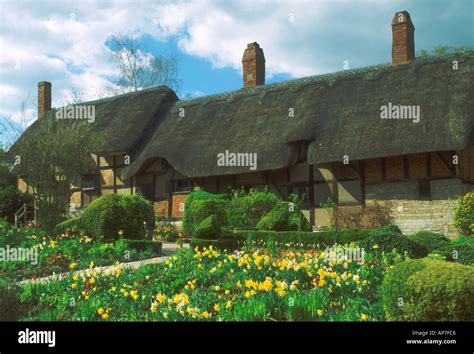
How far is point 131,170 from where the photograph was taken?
25125 millimetres

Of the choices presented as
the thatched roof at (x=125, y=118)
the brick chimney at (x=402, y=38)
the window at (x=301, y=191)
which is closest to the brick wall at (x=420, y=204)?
the window at (x=301, y=191)

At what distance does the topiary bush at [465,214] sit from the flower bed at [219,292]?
9934 millimetres

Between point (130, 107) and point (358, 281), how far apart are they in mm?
23748

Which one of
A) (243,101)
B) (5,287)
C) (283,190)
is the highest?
(243,101)

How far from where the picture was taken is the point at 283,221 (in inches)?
676

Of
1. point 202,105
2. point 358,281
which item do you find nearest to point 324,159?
point 202,105

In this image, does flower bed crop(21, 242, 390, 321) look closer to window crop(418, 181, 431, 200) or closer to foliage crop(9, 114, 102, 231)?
foliage crop(9, 114, 102, 231)

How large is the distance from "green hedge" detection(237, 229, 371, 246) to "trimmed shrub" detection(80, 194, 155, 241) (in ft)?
10.4

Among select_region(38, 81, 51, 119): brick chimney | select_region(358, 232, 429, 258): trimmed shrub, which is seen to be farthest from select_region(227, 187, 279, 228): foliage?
select_region(38, 81, 51, 119): brick chimney

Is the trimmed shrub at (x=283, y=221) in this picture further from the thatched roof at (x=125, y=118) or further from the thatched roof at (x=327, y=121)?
the thatched roof at (x=125, y=118)

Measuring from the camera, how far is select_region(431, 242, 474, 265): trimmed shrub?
10.6m

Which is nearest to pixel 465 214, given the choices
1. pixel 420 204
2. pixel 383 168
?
pixel 420 204
